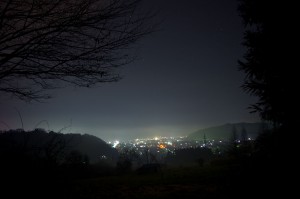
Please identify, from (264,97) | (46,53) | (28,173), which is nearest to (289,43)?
(264,97)

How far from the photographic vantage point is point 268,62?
1030cm

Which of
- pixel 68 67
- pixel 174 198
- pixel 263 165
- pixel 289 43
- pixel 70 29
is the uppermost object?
pixel 289 43

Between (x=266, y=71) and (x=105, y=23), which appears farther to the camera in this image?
(x=266, y=71)

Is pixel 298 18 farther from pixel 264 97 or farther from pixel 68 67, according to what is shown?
pixel 68 67

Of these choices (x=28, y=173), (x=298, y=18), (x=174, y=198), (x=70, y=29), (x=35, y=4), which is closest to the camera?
(x=28, y=173)

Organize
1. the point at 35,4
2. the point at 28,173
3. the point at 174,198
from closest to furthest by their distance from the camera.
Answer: the point at 28,173
the point at 35,4
the point at 174,198

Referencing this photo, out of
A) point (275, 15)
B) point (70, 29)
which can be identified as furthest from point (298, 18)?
point (70, 29)

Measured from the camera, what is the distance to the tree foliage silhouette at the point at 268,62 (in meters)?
9.82

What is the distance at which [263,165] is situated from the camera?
3953mm

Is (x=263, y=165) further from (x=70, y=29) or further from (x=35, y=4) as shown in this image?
(x=35, y=4)

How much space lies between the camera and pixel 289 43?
32.7 ft

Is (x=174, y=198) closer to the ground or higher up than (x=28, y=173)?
closer to the ground

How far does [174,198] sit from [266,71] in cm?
662

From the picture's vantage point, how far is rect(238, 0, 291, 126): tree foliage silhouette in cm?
982
